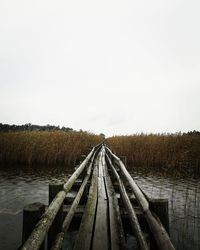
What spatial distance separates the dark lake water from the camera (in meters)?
5.09

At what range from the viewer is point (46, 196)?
330 inches

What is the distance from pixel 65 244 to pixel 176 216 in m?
3.38

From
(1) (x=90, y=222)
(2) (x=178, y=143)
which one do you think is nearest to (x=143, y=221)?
(1) (x=90, y=222)

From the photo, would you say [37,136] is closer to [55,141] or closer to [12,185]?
[55,141]

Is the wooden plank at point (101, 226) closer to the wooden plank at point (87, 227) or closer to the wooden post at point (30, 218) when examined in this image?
the wooden plank at point (87, 227)

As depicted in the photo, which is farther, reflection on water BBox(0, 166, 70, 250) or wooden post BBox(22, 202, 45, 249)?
reflection on water BBox(0, 166, 70, 250)

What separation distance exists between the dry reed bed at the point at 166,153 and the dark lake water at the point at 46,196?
114 cm

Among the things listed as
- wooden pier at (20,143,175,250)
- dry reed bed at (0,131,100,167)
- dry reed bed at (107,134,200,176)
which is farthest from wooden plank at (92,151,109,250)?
dry reed bed at (0,131,100,167)

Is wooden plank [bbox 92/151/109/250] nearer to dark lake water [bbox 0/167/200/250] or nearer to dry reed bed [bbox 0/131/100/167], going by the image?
dark lake water [bbox 0/167/200/250]

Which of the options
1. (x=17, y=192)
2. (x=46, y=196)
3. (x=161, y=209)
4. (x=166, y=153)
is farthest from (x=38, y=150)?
(x=161, y=209)

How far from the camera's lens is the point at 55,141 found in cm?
1554

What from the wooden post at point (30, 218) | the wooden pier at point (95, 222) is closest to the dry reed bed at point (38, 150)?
the wooden pier at point (95, 222)

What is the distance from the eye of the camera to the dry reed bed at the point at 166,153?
1164 centimetres

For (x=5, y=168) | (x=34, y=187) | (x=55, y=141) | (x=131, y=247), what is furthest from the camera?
(x=55, y=141)
